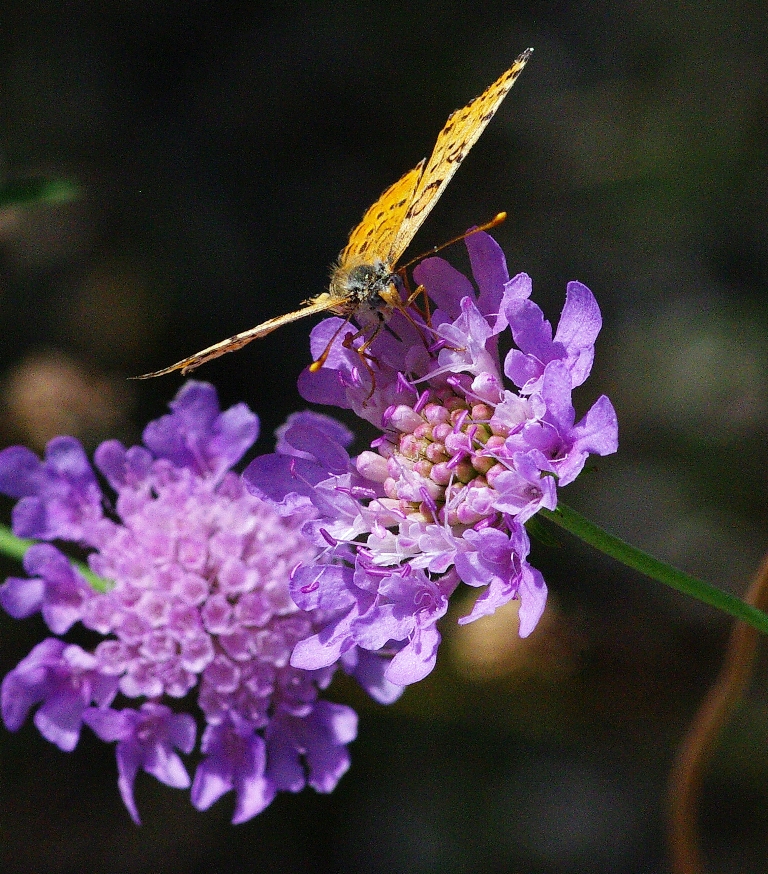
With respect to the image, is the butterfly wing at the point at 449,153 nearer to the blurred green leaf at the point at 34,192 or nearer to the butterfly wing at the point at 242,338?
the butterfly wing at the point at 242,338

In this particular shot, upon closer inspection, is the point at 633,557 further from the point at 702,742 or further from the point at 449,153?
the point at 702,742

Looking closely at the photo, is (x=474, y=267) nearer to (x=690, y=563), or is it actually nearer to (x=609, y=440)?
(x=609, y=440)

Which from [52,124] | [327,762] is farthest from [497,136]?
[327,762]

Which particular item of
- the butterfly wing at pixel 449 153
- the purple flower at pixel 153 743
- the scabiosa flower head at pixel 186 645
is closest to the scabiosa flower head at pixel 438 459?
the butterfly wing at pixel 449 153

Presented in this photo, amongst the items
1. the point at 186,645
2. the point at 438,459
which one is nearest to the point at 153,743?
the point at 186,645

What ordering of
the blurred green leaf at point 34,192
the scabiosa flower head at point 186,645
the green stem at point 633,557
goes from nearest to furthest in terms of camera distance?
the green stem at point 633,557 < the scabiosa flower head at point 186,645 < the blurred green leaf at point 34,192

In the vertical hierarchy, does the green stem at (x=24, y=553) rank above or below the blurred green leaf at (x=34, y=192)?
below

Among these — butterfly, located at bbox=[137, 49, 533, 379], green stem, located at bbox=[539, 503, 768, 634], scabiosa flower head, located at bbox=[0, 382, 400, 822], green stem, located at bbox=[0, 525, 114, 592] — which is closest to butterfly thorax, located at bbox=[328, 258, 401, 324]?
butterfly, located at bbox=[137, 49, 533, 379]

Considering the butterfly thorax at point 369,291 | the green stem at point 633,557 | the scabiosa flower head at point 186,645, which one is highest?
the butterfly thorax at point 369,291
